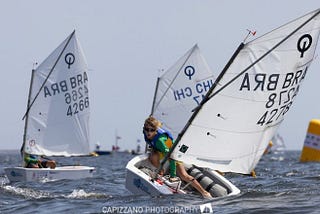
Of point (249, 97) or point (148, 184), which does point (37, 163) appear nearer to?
point (148, 184)

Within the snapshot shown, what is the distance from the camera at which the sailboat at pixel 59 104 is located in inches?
1287

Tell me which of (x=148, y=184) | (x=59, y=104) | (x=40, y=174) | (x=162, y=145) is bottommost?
(x=40, y=174)

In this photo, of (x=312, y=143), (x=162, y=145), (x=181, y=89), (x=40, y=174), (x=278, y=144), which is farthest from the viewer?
(x=278, y=144)

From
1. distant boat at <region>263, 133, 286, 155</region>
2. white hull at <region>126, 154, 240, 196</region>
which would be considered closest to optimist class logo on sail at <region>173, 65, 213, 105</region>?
white hull at <region>126, 154, 240, 196</region>

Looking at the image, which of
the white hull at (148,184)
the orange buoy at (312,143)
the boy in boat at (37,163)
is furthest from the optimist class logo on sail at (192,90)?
the white hull at (148,184)

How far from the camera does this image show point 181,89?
3506 cm

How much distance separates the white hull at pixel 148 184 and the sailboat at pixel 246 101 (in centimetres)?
2

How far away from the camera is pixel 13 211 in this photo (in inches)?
618

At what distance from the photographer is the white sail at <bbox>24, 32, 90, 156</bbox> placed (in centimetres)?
3272

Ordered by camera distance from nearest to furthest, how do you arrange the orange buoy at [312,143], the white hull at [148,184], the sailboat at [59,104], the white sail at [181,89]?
1. the white hull at [148,184]
2. the sailboat at [59,104]
3. the white sail at [181,89]
4. the orange buoy at [312,143]

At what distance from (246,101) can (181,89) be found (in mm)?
18643

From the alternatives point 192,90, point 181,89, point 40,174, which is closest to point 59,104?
point 40,174

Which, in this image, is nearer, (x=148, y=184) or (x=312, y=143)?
(x=148, y=184)

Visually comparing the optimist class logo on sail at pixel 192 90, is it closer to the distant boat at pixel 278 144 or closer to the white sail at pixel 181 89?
the white sail at pixel 181 89
